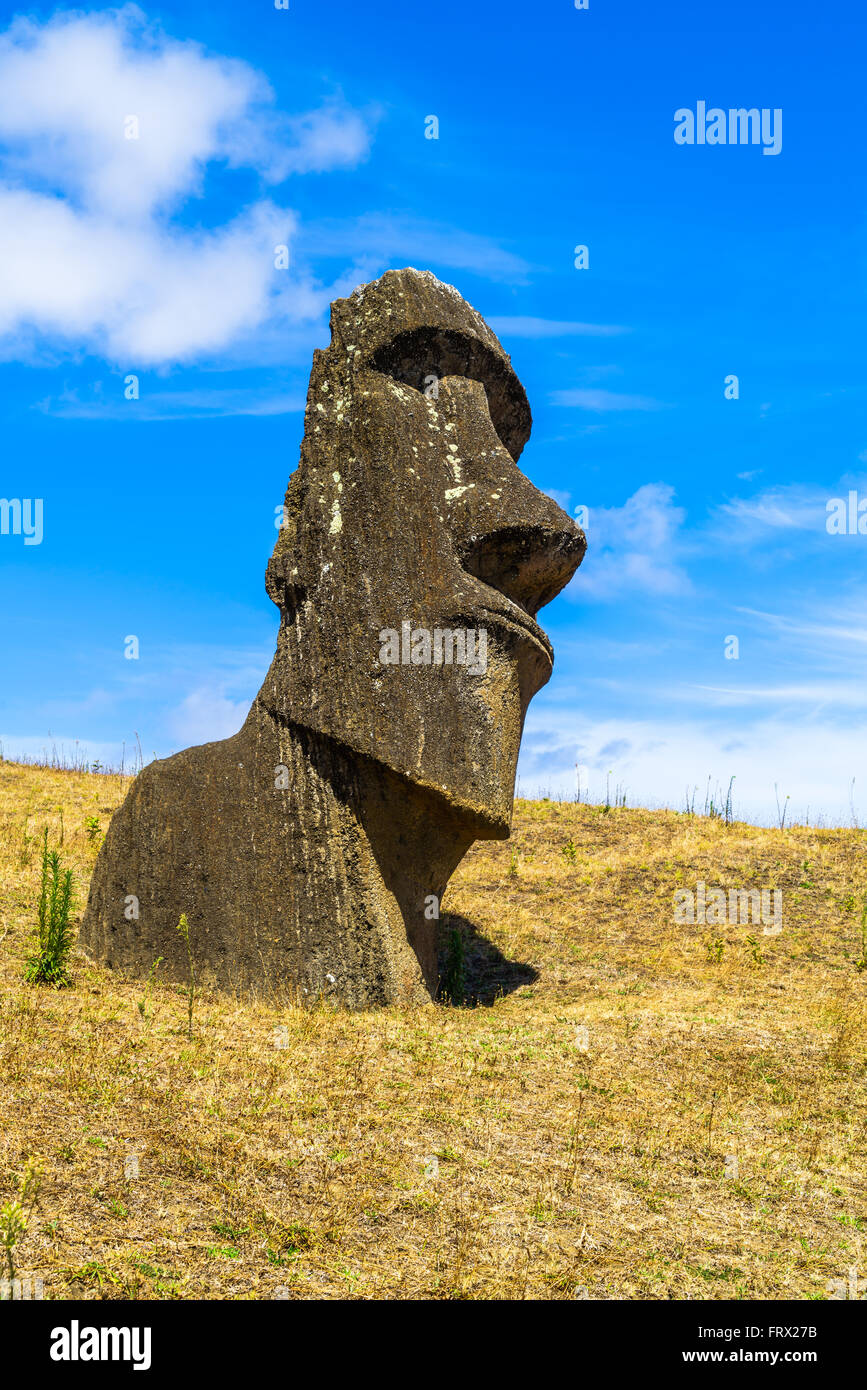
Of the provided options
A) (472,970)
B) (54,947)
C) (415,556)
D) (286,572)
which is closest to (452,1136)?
(54,947)

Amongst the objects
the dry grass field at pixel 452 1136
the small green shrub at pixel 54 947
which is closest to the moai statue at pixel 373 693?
the dry grass field at pixel 452 1136

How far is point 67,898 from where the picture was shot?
7.84 meters

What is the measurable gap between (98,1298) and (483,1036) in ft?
13.7

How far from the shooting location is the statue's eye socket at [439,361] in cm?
845

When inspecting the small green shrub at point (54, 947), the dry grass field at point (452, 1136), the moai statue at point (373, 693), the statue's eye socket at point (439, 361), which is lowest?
the dry grass field at point (452, 1136)

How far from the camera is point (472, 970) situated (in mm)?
10352

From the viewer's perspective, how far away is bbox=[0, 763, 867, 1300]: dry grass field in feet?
13.6

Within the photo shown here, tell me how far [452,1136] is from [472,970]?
482 cm

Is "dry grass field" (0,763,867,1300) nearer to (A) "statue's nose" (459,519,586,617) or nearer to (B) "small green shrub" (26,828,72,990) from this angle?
(B) "small green shrub" (26,828,72,990)

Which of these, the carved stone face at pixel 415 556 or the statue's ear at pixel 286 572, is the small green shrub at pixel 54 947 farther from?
the statue's ear at pixel 286 572

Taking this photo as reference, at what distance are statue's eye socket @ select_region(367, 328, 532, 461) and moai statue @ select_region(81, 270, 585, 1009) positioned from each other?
17mm

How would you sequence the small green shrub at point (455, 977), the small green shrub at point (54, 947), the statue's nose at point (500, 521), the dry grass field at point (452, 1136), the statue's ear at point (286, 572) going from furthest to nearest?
the small green shrub at point (455, 977) → the statue's ear at point (286, 572) → the statue's nose at point (500, 521) → the small green shrub at point (54, 947) → the dry grass field at point (452, 1136)

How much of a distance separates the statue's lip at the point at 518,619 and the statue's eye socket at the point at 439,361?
6.24 feet

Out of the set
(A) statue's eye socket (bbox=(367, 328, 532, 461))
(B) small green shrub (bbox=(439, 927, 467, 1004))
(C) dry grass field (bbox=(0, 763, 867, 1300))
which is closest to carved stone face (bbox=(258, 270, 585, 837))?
(A) statue's eye socket (bbox=(367, 328, 532, 461))
